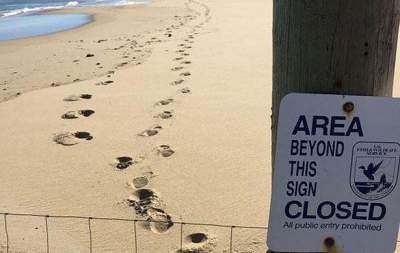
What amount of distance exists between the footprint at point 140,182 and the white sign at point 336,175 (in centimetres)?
309

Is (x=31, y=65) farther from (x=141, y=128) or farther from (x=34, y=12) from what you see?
(x=34, y=12)

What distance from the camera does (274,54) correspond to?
4.07 feet

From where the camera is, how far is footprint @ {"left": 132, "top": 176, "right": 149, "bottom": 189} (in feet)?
14.2

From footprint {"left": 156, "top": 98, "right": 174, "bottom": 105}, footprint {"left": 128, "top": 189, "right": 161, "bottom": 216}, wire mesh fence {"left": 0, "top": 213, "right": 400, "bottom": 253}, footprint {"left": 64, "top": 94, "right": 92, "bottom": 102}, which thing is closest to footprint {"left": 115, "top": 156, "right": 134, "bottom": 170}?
footprint {"left": 128, "top": 189, "right": 161, "bottom": 216}

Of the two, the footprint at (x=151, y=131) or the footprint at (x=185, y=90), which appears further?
the footprint at (x=185, y=90)

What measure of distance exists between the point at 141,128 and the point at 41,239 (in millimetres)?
2303

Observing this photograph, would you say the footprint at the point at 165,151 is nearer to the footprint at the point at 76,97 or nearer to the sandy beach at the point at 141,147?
the sandy beach at the point at 141,147

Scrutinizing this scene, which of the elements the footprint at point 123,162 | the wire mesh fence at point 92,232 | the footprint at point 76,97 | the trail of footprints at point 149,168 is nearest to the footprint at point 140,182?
the trail of footprints at point 149,168

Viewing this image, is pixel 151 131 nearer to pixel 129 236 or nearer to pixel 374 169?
pixel 129 236

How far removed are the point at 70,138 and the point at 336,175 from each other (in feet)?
14.9

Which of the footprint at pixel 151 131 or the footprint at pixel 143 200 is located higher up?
the footprint at pixel 151 131

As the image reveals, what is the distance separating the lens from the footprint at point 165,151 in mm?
4941

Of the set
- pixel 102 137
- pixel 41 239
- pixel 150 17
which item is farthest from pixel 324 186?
pixel 150 17

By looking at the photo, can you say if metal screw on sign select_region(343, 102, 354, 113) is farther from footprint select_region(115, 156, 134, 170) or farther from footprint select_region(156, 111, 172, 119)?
footprint select_region(156, 111, 172, 119)
